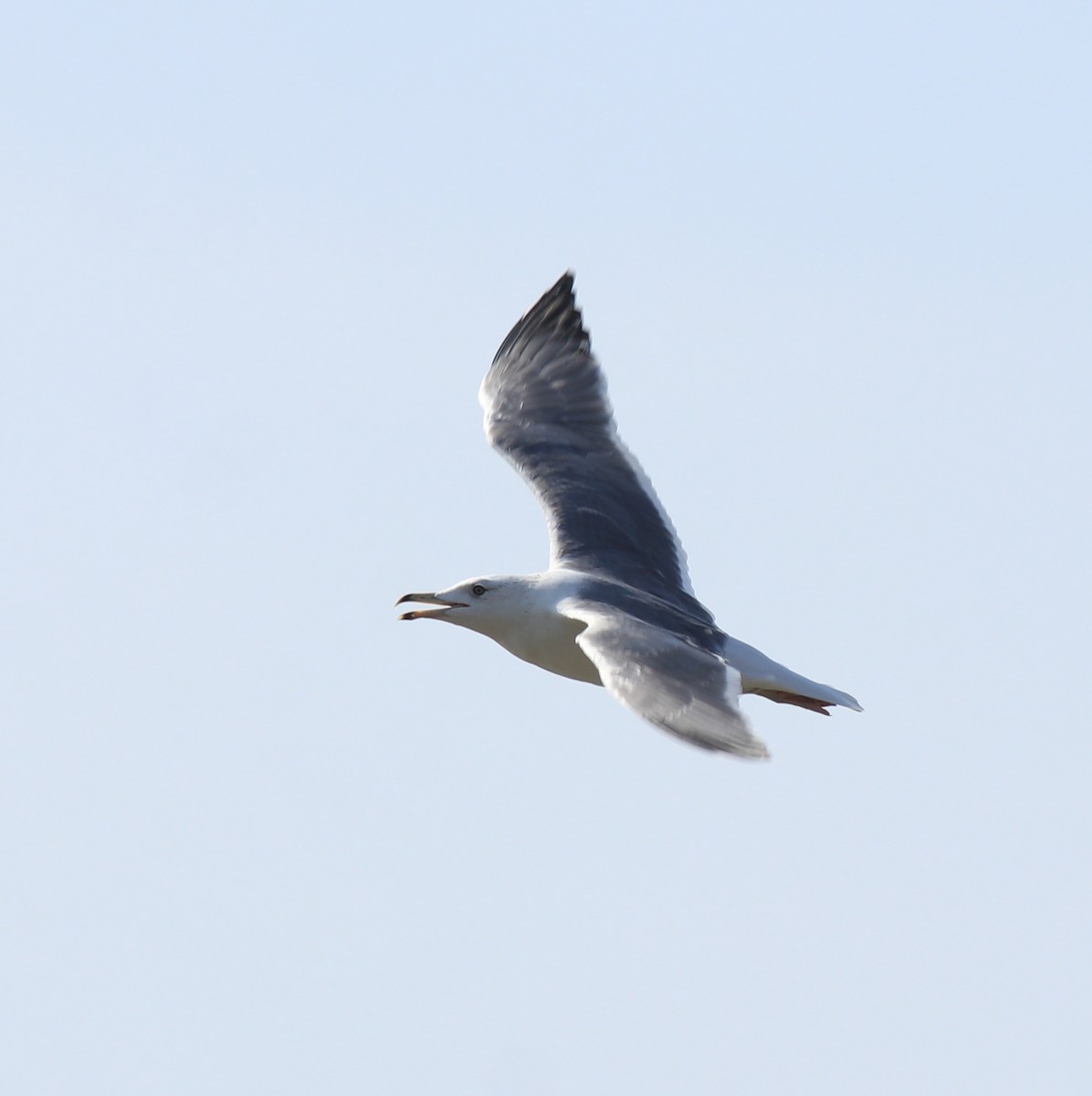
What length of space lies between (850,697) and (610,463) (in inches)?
135

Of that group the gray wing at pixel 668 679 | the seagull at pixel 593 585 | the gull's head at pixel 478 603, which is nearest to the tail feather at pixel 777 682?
the seagull at pixel 593 585

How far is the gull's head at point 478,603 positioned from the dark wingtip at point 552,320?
4209mm

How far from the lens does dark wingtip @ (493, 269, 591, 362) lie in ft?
69.4

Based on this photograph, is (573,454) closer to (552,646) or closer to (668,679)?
(552,646)

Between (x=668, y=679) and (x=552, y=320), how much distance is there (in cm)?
723

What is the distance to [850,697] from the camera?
17344 millimetres

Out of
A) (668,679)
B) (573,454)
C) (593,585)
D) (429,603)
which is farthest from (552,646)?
(573,454)

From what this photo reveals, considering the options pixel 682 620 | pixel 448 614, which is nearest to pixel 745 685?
pixel 682 620

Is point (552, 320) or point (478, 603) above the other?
point (552, 320)

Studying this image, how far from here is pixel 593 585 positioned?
17.2 m

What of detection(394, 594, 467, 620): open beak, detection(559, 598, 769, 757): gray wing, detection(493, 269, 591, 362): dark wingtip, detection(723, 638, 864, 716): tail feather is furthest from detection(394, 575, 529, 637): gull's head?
detection(493, 269, 591, 362): dark wingtip

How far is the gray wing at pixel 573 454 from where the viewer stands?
1836cm

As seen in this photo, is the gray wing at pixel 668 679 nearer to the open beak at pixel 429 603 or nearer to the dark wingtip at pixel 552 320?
the open beak at pixel 429 603

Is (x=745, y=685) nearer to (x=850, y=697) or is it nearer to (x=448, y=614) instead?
(x=850, y=697)
